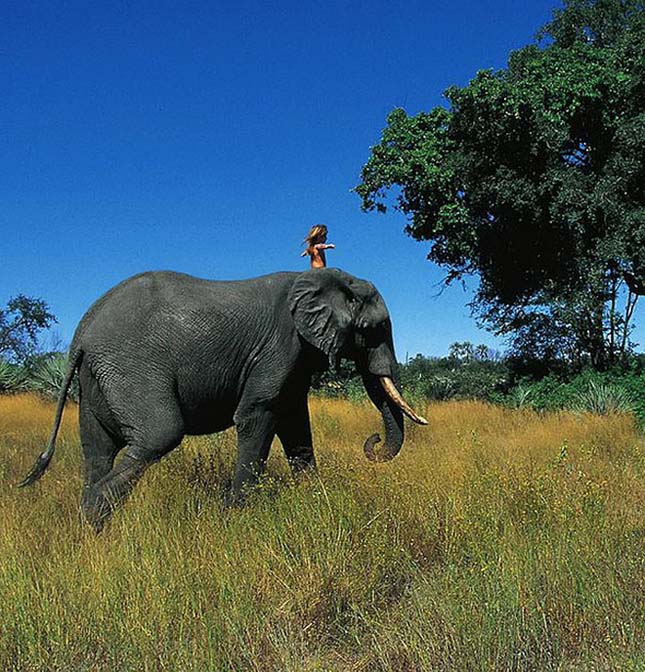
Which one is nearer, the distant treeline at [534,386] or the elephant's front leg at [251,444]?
the elephant's front leg at [251,444]

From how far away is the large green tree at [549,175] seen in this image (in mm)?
17453

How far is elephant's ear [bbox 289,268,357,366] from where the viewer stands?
19.6 feet

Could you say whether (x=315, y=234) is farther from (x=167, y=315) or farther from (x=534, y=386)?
(x=534, y=386)

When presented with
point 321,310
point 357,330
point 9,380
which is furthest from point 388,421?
point 9,380

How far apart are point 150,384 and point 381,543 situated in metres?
2.07

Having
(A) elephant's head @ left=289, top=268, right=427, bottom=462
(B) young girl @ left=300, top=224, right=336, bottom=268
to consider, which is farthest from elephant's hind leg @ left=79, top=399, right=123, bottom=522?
(B) young girl @ left=300, top=224, right=336, bottom=268

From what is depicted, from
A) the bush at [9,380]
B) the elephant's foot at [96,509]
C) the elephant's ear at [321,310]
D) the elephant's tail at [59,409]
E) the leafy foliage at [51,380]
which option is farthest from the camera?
the bush at [9,380]

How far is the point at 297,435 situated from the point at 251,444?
868 millimetres

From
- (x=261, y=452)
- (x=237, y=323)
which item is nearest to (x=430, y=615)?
(x=261, y=452)

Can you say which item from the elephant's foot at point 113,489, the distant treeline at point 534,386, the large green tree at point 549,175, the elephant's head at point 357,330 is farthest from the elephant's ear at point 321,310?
the large green tree at point 549,175

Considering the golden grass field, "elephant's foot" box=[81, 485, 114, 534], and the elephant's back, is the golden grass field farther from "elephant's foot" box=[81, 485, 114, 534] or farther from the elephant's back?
the elephant's back

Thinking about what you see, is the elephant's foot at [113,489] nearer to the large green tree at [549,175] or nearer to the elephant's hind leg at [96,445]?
the elephant's hind leg at [96,445]

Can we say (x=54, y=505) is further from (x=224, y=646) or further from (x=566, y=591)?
(x=566, y=591)

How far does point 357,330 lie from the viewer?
6324 millimetres
